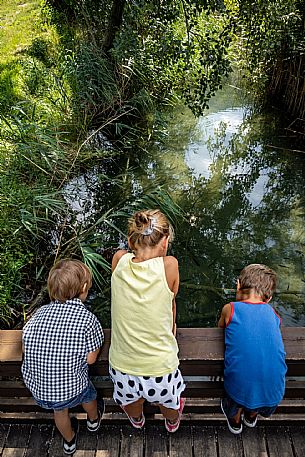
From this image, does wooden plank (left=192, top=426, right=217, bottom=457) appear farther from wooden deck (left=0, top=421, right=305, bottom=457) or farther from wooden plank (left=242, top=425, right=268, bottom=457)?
wooden plank (left=242, top=425, right=268, bottom=457)

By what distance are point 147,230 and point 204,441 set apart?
91 centimetres

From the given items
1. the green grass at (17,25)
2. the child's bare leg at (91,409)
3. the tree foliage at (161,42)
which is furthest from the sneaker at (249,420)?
the green grass at (17,25)

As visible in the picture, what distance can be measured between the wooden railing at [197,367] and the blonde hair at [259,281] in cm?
16

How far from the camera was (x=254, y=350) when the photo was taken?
139 cm

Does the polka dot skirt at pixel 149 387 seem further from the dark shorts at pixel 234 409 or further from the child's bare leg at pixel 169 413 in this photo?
the dark shorts at pixel 234 409

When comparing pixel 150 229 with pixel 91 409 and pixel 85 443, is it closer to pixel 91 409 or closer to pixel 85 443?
pixel 91 409

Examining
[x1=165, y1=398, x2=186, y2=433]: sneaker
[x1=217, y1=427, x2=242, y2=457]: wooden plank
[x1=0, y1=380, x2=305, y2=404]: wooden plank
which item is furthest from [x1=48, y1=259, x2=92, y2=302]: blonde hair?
[x1=217, y1=427, x2=242, y2=457]: wooden plank

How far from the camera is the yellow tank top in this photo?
1365 millimetres

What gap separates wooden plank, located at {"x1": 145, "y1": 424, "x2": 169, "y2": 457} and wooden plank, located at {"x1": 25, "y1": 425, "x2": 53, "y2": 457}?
404 mm

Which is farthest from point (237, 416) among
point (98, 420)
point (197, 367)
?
point (98, 420)

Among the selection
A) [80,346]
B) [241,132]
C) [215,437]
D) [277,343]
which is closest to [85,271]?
[80,346]

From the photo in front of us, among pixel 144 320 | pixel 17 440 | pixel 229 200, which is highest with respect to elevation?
pixel 144 320

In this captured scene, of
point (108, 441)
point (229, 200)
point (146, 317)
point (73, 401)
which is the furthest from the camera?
point (229, 200)

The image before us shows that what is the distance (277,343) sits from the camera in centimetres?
138
